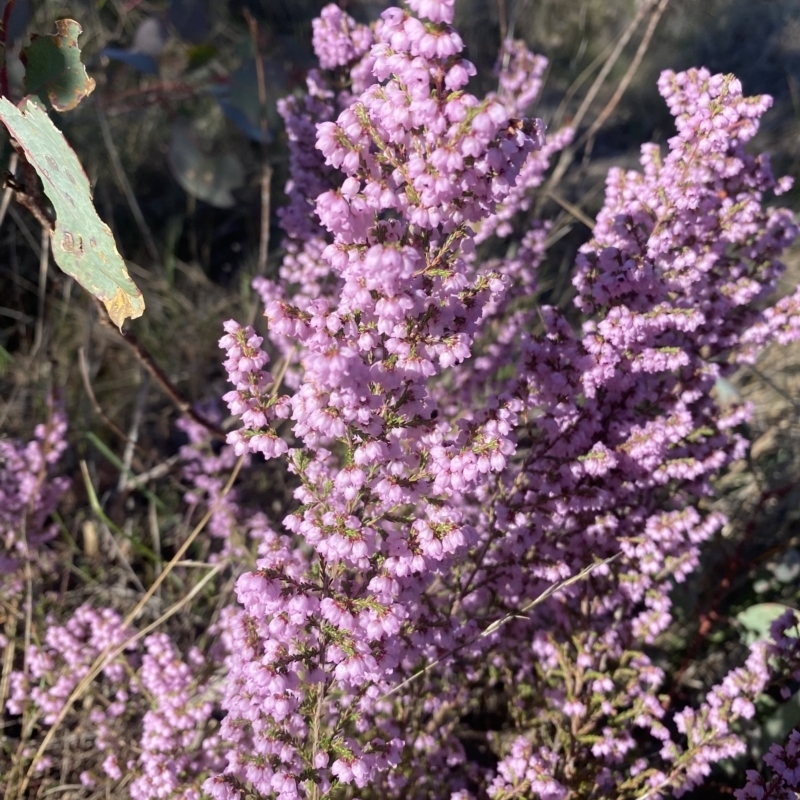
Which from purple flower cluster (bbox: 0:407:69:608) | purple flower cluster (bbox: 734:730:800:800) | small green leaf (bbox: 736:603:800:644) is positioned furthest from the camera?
small green leaf (bbox: 736:603:800:644)

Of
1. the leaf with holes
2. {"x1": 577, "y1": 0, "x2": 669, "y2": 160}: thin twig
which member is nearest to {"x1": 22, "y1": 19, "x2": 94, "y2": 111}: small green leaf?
the leaf with holes

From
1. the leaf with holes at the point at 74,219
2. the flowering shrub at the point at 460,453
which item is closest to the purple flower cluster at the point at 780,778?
the flowering shrub at the point at 460,453

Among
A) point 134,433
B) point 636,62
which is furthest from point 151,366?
point 636,62

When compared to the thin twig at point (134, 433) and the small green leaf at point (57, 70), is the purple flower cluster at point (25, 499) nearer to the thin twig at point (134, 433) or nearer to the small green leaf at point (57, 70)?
the thin twig at point (134, 433)

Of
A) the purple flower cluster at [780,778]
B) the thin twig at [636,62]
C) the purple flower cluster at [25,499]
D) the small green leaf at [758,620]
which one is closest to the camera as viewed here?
the purple flower cluster at [780,778]

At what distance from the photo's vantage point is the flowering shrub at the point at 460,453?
5.01 feet

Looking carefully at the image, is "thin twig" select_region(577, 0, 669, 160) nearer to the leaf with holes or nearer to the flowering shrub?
the flowering shrub

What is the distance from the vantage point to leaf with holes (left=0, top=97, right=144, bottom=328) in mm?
1503

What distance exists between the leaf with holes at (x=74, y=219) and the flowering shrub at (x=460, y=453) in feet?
0.90

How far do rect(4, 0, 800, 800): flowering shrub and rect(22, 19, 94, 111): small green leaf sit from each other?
658mm

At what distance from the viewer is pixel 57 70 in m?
1.84

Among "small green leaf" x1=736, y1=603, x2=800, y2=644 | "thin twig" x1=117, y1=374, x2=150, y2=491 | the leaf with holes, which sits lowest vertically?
"thin twig" x1=117, y1=374, x2=150, y2=491

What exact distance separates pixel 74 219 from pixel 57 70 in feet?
1.87

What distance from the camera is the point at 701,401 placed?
2631 millimetres
